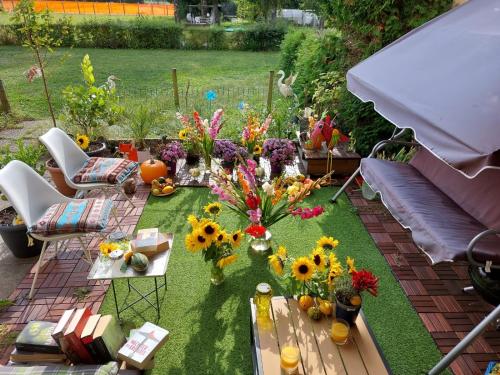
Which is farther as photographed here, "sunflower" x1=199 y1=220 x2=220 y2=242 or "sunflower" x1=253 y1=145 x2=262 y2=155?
"sunflower" x1=253 y1=145 x2=262 y2=155

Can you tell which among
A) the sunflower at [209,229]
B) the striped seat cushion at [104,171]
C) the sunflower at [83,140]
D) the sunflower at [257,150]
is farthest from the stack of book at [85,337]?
the sunflower at [257,150]

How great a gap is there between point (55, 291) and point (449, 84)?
152 inches

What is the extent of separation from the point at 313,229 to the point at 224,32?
16.0 m

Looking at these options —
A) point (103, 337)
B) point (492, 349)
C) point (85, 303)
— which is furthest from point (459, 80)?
point (85, 303)

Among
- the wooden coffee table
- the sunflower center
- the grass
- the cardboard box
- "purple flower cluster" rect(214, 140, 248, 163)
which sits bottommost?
the grass

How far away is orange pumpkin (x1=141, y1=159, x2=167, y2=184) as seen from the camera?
4832 mm

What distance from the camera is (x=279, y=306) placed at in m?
2.46

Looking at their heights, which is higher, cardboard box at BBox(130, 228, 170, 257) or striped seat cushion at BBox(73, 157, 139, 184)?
cardboard box at BBox(130, 228, 170, 257)

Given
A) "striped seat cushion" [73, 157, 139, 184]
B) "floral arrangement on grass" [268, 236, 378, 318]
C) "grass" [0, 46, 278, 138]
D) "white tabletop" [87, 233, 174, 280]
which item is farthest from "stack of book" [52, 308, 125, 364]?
"grass" [0, 46, 278, 138]

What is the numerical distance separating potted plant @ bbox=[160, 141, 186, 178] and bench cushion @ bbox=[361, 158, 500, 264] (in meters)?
2.59

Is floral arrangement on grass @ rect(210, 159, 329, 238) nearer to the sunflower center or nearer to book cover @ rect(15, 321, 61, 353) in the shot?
the sunflower center

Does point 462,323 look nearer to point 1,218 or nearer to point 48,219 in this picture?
point 48,219

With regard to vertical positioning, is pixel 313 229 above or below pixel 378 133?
below

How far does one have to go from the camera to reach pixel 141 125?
526 cm
